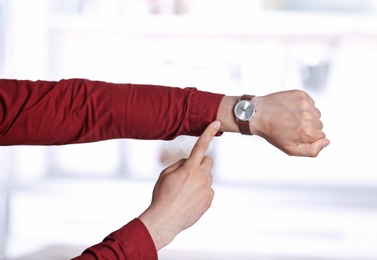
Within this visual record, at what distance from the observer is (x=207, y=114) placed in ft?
4.42

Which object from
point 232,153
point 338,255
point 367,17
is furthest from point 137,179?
point 367,17

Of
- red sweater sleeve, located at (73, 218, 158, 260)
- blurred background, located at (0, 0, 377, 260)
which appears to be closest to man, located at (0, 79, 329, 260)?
red sweater sleeve, located at (73, 218, 158, 260)

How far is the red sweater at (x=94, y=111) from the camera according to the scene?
4.46ft

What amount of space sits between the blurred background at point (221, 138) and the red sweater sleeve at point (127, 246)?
1.53 m

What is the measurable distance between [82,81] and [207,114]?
0.29 m

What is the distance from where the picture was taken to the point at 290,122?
4.30 ft

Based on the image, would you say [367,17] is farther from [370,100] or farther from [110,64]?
[110,64]

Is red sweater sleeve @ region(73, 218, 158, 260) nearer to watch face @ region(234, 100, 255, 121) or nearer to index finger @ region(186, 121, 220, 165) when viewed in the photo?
index finger @ region(186, 121, 220, 165)

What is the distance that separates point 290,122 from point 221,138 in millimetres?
1418

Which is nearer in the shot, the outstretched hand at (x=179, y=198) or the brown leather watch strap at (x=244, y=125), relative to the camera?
the outstretched hand at (x=179, y=198)

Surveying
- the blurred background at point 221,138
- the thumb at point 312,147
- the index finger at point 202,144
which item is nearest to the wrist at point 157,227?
the index finger at point 202,144

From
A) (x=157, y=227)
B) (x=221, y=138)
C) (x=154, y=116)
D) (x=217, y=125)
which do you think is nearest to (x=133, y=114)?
(x=154, y=116)

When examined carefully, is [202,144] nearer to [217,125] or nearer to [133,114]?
[217,125]

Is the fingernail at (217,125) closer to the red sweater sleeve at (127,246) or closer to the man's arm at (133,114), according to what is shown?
the man's arm at (133,114)
